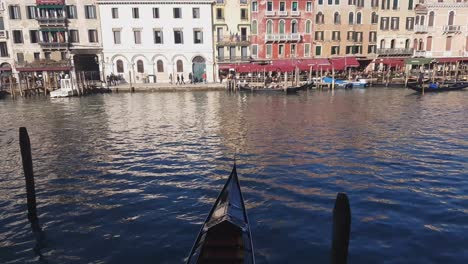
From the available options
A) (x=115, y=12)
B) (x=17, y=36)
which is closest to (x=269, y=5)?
(x=115, y=12)

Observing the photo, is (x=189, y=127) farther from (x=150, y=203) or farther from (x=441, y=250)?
(x=441, y=250)

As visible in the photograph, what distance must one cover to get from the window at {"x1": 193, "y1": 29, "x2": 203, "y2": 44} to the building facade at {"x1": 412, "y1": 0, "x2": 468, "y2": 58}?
2807 centimetres

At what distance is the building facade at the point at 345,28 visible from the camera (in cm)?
4459

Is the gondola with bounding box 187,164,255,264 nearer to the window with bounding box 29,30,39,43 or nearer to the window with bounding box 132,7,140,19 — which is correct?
the window with bounding box 132,7,140,19

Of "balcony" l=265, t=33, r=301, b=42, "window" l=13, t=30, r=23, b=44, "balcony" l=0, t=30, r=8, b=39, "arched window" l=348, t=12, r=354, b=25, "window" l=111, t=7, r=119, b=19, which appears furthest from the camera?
"arched window" l=348, t=12, r=354, b=25

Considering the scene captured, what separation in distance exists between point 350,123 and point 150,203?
13.5 metres

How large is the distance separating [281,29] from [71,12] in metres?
25.4

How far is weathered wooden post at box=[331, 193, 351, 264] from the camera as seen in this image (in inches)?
165

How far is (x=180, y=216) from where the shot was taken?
828 centimetres

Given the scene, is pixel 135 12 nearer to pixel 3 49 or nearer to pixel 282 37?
pixel 3 49

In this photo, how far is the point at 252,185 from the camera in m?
10.1

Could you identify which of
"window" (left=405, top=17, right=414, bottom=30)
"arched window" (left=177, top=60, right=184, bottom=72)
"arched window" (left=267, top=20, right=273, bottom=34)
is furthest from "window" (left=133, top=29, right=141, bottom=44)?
"window" (left=405, top=17, right=414, bottom=30)

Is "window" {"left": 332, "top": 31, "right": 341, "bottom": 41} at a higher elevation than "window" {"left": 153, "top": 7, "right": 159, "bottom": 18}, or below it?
below

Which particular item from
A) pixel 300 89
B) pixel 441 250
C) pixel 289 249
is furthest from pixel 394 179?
A: pixel 300 89
